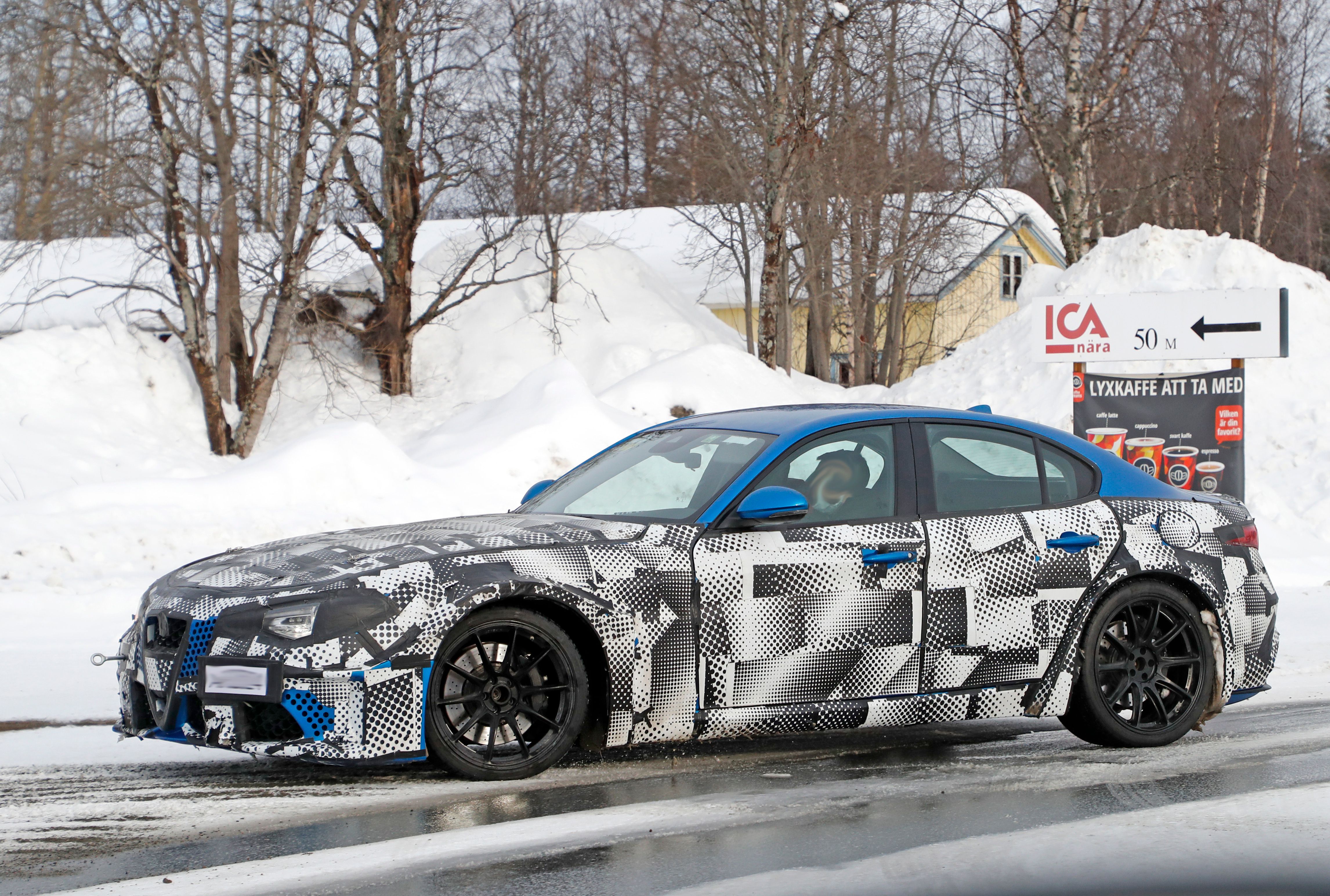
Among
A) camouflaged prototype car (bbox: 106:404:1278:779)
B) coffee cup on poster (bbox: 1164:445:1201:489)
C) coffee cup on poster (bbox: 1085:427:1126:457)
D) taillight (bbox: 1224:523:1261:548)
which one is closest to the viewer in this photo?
camouflaged prototype car (bbox: 106:404:1278:779)

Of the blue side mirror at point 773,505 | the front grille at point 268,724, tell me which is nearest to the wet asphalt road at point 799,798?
the front grille at point 268,724

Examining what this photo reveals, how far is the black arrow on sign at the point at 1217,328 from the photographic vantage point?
1319 cm

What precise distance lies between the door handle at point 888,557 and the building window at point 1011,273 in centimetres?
4200

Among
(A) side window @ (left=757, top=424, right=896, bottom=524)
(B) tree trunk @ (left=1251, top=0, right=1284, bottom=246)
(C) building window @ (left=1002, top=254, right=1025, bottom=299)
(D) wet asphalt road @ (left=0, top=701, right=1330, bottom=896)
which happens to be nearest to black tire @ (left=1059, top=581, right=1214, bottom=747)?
(D) wet asphalt road @ (left=0, top=701, right=1330, bottom=896)

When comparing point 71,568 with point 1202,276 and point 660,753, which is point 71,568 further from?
point 1202,276

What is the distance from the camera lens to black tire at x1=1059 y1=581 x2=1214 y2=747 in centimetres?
603

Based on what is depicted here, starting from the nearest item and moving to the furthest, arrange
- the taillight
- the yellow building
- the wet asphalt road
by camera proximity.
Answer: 1. the wet asphalt road
2. the taillight
3. the yellow building

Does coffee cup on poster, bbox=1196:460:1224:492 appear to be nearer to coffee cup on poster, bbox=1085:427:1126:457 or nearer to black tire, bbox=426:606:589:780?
coffee cup on poster, bbox=1085:427:1126:457

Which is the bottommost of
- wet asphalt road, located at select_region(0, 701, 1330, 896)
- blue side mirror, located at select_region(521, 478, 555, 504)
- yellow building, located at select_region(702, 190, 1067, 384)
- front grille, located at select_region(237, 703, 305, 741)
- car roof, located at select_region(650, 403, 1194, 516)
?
wet asphalt road, located at select_region(0, 701, 1330, 896)

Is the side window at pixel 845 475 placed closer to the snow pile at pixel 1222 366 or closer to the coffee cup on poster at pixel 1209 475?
the coffee cup on poster at pixel 1209 475

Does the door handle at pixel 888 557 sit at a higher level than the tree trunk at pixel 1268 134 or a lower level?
lower

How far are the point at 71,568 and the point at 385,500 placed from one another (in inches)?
152

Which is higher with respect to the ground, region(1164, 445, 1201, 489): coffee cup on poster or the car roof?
the car roof

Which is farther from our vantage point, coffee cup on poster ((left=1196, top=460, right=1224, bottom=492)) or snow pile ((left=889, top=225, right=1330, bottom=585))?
snow pile ((left=889, top=225, right=1330, bottom=585))
